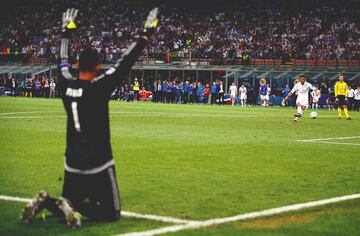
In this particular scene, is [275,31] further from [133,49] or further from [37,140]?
[133,49]

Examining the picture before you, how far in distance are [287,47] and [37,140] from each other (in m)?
41.9

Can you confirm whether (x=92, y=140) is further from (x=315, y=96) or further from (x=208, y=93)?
(x=208, y=93)

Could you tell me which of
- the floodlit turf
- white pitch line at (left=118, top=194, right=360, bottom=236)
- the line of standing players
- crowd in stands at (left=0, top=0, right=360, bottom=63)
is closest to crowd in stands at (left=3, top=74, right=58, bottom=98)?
crowd in stands at (left=0, top=0, right=360, bottom=63)

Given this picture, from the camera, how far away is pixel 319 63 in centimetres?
5244

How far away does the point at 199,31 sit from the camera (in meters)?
64.6

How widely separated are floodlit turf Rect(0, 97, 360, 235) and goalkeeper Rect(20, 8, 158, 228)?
24 cm

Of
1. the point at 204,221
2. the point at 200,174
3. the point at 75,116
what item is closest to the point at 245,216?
the point at 204,221

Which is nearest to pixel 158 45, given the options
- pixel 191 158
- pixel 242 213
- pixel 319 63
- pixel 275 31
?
pixel 275 31

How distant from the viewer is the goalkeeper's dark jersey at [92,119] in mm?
7098

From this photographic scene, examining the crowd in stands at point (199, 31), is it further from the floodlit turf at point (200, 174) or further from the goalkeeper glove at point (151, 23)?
the goalkeeper glove at point (151, 23)

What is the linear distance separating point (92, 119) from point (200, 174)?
419 cm

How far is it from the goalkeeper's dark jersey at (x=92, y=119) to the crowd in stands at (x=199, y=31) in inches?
1836

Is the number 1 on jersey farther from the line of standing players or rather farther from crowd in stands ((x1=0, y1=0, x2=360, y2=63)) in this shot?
crowd in stands ((x1=0, y1=0, x2=360, y2=63))

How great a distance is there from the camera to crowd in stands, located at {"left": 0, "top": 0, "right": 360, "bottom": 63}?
56.1 meters
